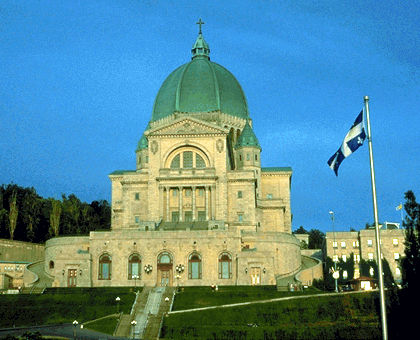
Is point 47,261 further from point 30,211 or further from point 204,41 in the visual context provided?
point 204,41

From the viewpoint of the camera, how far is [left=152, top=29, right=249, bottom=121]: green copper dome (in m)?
103

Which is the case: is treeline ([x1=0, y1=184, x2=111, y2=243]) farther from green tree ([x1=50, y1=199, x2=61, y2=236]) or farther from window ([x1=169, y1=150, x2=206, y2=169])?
window ([x1=169, y1=150, x2=206, y2=169])

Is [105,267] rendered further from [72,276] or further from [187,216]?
[187,216]

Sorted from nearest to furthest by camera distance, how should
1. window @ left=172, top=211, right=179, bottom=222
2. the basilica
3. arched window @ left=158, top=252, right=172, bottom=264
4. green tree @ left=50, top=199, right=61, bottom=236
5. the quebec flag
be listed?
the quebec flag → the basilica → arched window @ left=158, top=252, right=172, bottom=264 → window @ left=172, top=211, right=179, bottom=222 → green tree @ left=50, top=199, right=61, bottom=236

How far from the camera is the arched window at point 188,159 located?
304 feet

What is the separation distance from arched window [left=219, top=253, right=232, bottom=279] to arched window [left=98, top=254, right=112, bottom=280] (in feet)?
43.4

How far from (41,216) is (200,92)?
3568cm

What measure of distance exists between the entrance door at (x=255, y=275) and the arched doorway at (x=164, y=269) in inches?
373

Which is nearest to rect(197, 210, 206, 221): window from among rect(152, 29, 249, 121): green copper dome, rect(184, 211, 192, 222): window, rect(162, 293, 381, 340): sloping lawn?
rect(184, 211, 192, 222): window

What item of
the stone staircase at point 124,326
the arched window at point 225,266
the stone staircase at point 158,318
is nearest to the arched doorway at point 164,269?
the arched window at point 225,266

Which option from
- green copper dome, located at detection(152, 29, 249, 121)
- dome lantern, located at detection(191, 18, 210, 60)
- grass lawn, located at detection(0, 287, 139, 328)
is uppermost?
dome lantern, located at detection(191, 18, 210, 60)

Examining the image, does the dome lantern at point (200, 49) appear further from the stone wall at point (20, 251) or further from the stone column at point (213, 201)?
the stone wall at point (20, 251)

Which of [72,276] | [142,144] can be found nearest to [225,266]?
[72,276]

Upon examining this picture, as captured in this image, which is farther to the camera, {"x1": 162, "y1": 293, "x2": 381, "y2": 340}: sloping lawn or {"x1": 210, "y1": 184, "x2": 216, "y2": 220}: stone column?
{"x1": 210, "y1": 184, "x2": 216, "y2": 220}: stone column
